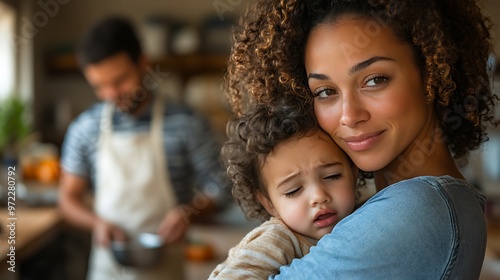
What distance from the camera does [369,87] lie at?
0.94 metres

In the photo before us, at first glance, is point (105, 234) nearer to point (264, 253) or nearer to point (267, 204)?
point (267, 204)

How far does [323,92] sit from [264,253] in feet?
0.88

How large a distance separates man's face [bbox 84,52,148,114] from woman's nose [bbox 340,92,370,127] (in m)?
1.53

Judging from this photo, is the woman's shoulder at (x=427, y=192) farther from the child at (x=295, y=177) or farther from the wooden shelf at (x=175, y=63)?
the wooden shelf at (x=175, y=63)

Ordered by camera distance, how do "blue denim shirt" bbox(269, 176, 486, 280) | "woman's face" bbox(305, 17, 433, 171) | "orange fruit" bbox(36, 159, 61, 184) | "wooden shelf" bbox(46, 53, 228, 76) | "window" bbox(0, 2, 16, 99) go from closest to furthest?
"blue denim shirt" bbox(269, 176, 486, 280) → "woman's face" bbox(305, 17, 433, 171) → "orange fruit" bbox(36, 159, 61, 184) → "window" bbox(0, 2, 16, 99) → "wooden shelf" bbox(46, 53, 228, 76)

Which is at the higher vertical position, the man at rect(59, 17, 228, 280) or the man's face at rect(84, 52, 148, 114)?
the man's face at rect(84, 52, 148, 114)

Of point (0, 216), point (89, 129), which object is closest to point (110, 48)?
point (89, 129)

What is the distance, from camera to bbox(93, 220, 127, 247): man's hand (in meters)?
2.32

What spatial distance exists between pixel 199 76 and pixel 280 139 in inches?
188

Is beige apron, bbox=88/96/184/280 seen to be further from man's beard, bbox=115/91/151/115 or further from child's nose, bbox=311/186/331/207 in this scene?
child's nose, bbox=311/186/331/207

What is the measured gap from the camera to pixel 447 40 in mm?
982

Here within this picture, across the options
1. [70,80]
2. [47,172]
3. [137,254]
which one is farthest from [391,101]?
[70,80]

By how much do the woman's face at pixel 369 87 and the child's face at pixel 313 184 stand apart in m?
0.10

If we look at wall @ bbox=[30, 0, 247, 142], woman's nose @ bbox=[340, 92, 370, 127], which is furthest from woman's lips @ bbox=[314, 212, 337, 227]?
wall @ bbox=[30, 0, 247, 142]
